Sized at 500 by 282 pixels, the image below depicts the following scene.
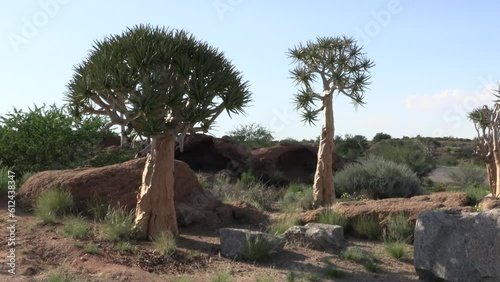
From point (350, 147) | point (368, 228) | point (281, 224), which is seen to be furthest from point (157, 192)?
point (350, 147)

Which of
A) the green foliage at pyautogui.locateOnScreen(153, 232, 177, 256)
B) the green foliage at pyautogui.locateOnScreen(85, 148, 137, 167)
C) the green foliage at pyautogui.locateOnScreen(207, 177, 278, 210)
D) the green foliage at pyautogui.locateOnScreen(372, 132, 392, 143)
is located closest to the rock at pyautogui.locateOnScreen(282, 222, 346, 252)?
the green foliage at pyautogui.locateOnScreen(153, 232, 177, 256)

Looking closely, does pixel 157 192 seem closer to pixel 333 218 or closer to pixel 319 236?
pixel 319 236

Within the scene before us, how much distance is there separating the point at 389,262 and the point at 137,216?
13.2 feet

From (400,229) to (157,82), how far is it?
15.8 feet

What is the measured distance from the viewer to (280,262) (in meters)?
8.44

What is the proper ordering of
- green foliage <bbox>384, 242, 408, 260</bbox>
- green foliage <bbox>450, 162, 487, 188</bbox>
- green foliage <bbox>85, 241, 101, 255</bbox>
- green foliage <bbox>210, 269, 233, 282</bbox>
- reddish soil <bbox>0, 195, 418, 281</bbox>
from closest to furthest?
1. green foliage <bbox>210, 269, 233, 282</bbox>
2. reddish soil <bbox>0, 195, 418, 281</bbox>
3. green foliage <bbox>85, 241, 101, 255</bbox>
4. green foliage <bbox>384, 242, 408, 260</bbox>
5. green foliage <bbox>450, 162, 487, 188</bbox>

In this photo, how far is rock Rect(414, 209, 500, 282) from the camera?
23.8 feet

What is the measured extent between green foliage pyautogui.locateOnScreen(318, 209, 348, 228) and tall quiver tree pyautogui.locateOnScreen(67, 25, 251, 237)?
287 centimetres

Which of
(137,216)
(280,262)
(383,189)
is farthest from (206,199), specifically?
(383,189)

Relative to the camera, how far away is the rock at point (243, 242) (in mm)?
8375

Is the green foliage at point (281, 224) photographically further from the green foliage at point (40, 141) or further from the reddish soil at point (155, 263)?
the green foliage at point (40, 141)

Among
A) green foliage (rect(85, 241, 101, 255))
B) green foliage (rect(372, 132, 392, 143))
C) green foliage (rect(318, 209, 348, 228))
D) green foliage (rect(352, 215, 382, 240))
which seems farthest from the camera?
green foliage (rect(372, 132, 392, 143))

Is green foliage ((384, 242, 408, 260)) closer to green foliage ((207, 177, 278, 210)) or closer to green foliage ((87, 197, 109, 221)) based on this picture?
green foliage ((87, 197, 109, 221))

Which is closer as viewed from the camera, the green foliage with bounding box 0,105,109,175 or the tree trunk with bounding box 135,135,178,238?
the tree trunk with bounding box 135,135,178,238
